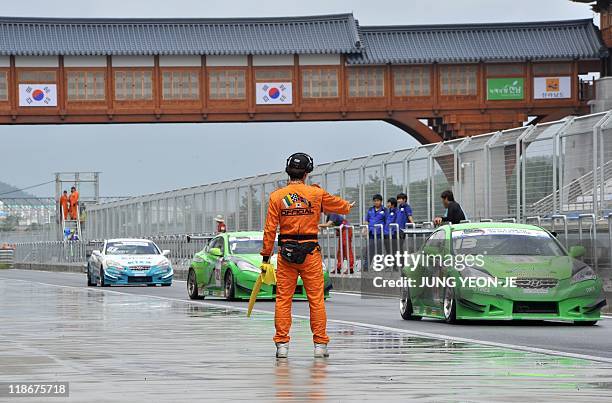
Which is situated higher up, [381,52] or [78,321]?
[381,52]

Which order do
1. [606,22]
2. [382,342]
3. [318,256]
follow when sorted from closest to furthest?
[318,256], [382,342], [606,22]

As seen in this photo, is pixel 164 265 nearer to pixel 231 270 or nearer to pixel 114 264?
pixel 114 264

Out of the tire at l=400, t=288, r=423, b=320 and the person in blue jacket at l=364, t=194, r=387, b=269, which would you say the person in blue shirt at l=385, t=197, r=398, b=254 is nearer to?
the person in blue jacket at l=364, t=194, r=387, b=269

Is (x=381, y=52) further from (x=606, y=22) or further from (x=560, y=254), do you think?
(x=560, y=254)

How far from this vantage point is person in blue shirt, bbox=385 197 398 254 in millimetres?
30984

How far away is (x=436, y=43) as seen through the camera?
66.5 meters

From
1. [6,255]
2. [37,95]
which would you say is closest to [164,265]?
[37,95]

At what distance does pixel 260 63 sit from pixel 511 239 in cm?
4652

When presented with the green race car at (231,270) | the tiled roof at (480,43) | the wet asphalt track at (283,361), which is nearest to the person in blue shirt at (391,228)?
the green race car at (231,270)

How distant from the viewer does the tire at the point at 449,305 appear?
19.0m

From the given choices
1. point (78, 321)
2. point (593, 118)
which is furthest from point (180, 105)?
point (78, 321)

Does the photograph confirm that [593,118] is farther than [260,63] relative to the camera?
No

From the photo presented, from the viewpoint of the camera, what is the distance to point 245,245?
28.2 meters

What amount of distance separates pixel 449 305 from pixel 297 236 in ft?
19.6
